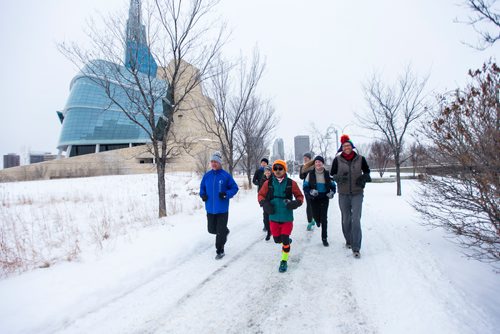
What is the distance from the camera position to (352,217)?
4.43 metres

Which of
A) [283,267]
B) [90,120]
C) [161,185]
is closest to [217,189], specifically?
[283,267]

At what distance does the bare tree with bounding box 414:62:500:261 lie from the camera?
2999 millimetres

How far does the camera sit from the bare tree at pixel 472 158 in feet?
9.84

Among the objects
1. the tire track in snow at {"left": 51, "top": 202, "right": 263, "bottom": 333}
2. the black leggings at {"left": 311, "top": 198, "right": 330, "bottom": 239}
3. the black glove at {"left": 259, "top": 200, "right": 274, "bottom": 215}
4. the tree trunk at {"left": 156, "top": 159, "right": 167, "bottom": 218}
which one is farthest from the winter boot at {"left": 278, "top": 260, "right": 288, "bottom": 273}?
the tree trunk at {"left": 156, "top": 159, "right": 167, "bottom": 218}

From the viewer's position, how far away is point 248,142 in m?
16.8

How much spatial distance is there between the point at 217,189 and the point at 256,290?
1951 millimetres

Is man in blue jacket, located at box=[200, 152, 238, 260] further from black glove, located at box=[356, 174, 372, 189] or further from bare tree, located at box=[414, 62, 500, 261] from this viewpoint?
bare tree, located at box=[414, 62, 500, 261]

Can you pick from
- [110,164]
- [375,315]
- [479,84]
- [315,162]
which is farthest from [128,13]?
[110,164]

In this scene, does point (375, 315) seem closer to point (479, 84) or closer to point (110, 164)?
point (479, 84)

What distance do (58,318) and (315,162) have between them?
16.7ft

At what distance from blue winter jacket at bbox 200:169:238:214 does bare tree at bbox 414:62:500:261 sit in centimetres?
353

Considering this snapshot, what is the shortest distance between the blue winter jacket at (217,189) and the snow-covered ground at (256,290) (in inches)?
37.4

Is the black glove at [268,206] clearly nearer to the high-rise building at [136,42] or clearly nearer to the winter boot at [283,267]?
the winter boot at [283,267]

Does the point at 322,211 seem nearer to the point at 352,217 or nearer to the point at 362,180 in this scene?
the point at 352,217
